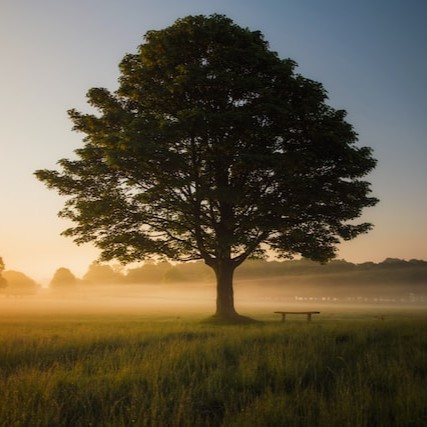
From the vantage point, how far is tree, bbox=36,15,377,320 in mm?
23281

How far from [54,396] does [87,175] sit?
19.6m

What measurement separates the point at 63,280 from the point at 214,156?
180931 mm

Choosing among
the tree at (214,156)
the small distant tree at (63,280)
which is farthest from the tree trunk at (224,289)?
the small distant tree at (63,280)

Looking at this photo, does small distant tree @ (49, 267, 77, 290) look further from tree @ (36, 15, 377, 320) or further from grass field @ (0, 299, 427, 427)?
grass field @ (0, 299, 427, 427)

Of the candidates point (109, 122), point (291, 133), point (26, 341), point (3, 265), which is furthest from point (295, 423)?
point (3, 265)

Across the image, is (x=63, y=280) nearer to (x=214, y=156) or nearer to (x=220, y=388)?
(x=214, y=156)

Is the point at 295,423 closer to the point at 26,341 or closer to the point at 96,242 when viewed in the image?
A: the point at 26,341

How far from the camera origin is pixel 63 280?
187000 mm

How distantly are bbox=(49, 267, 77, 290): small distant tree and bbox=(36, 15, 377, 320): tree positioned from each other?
171653mm

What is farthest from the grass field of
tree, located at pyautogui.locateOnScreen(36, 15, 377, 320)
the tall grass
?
tree, located at pyautogui.locateOnScreen(36, 15, 377, 320)

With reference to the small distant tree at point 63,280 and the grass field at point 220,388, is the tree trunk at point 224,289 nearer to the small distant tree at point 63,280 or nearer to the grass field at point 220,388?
the grass field at point 220,388

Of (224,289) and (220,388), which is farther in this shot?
(224,289)

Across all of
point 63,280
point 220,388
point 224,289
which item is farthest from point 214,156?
point 63,280

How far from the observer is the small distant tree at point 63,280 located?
606ft
